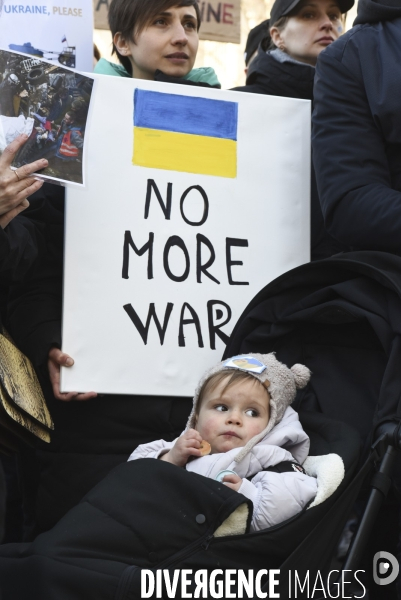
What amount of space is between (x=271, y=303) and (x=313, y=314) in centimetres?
15

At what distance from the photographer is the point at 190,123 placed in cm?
256

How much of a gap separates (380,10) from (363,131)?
32 cm

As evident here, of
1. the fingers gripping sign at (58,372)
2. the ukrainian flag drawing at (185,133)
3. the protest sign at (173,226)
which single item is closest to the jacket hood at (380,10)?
the protest sign at (173,226)

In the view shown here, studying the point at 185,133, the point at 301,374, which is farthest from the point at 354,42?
the point at 301,374

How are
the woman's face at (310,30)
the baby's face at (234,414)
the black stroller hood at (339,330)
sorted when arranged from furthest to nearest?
the woman's face at (310,30) → the baby's face at (234,414) → the black stroller hood at (339,330)

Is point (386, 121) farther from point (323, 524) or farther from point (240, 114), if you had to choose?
point (323, 524)

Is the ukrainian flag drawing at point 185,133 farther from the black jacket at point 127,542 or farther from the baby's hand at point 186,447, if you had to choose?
the black jacket at point 127,542

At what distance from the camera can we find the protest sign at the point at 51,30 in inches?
120

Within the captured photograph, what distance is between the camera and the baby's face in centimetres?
218

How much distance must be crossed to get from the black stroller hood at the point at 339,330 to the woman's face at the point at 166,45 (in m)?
0.84

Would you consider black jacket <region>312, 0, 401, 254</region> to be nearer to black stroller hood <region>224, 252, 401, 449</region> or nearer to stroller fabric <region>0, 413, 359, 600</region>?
black stroller hood <region>224, 252, 401, 449</region>

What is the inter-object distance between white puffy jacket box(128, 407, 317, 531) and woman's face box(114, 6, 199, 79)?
43.4 inches

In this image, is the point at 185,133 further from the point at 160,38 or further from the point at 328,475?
the point at 328,475

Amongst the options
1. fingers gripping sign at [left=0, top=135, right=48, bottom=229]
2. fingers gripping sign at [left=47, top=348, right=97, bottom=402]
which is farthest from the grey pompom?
fingers gripping sign at [left=0, top=135, right=48, bottom=229]
